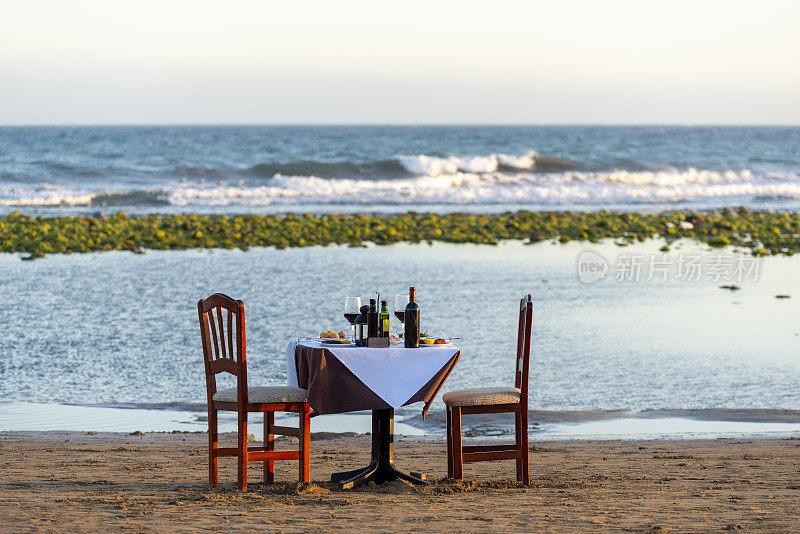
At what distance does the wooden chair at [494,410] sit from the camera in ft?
19.2

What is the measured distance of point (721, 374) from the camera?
9383mm

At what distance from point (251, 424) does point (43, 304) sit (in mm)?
6375

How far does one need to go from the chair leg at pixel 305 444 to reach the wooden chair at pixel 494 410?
32.7 inches

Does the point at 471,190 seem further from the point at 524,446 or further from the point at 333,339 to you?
the point at 524,446

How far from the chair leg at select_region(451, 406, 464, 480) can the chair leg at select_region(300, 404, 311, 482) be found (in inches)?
34.7

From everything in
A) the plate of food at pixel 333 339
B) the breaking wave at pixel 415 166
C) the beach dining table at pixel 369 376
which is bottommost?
the beach dining table at pixel 369 376

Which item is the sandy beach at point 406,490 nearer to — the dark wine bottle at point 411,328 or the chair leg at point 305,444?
the chair leg at point 305,444

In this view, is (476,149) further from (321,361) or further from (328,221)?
(321,361)

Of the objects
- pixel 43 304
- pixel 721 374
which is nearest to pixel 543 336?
pixel 721 374

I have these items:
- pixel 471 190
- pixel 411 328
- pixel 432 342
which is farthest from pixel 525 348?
pixel 471 190

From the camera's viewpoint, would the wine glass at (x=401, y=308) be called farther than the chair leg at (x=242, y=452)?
Yes

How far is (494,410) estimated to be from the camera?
5898mm

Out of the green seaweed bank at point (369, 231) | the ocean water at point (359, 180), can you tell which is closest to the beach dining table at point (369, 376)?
the green seaweed bank at point (369, 231)

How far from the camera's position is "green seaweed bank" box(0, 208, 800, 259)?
19.9 m
